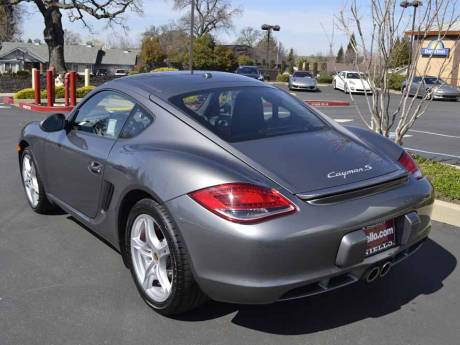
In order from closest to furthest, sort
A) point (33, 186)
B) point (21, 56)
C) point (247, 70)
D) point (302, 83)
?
1. point (33, 186)
2. point (247, 70)
3. point (302, 83)
4. point (21, 56)

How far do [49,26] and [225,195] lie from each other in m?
28.9

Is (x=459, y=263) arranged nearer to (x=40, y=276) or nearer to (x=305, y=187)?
(x=305, y=187)

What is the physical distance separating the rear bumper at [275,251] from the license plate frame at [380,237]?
0.05m

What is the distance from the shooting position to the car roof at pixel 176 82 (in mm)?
3596

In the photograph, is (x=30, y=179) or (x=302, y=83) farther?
(x=302, y=83)

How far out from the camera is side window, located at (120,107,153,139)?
135 inches

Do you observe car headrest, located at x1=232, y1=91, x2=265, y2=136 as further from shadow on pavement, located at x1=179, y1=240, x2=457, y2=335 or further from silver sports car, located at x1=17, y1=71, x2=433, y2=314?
shadow on pavement, located at x1=179, y1=240, x2=457, y2=335

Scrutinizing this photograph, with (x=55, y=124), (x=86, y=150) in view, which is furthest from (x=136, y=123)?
(x=55, y=124)

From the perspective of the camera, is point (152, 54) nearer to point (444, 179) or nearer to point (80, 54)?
point (80, 54)

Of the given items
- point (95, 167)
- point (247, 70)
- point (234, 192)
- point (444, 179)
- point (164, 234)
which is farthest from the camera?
point (247, 70)

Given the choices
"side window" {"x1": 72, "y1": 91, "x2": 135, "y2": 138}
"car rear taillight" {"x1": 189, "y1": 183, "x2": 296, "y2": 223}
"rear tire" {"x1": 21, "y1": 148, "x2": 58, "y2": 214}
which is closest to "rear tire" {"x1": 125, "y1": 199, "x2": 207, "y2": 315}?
"car rear taillight" {"x1": 189, "y1": 183, "x2": 296, "y2": 223}

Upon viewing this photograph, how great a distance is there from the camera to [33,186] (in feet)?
16.5

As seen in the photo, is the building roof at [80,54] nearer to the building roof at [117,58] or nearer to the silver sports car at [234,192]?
the building roof at [117,58]

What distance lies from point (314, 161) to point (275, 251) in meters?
0.70
